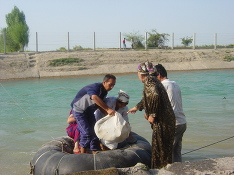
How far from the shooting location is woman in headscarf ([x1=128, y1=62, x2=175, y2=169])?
531 centimetres

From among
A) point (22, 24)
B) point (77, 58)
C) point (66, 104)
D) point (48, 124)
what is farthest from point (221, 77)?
point (22, 24)

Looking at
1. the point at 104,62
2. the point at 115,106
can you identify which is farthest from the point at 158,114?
the point at 104,62

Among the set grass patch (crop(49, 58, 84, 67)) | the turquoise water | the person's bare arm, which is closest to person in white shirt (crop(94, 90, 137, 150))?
the person's bare arm

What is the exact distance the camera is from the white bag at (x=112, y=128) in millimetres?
5923

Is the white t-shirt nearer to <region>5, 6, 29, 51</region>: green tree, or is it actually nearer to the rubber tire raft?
the rubber tire raft

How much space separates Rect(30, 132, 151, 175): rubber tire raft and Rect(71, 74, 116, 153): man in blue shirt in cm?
31

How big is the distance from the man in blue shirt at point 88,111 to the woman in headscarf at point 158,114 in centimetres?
70

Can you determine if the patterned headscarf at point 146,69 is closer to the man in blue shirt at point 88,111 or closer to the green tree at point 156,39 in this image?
the man in blue shirt at point 88,111

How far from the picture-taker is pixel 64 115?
46.0 ft

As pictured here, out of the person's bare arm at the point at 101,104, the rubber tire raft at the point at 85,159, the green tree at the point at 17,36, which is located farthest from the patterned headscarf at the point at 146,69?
the green tree at the point at 17,36

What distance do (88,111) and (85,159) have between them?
80 cm

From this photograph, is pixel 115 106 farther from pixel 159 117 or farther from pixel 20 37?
pixel 20 37

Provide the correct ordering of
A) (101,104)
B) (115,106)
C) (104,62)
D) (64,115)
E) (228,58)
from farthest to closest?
(228,58), (104,62), (64,115), (115,106), (101,104)

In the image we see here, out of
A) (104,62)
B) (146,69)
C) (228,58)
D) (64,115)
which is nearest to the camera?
(146,69)
